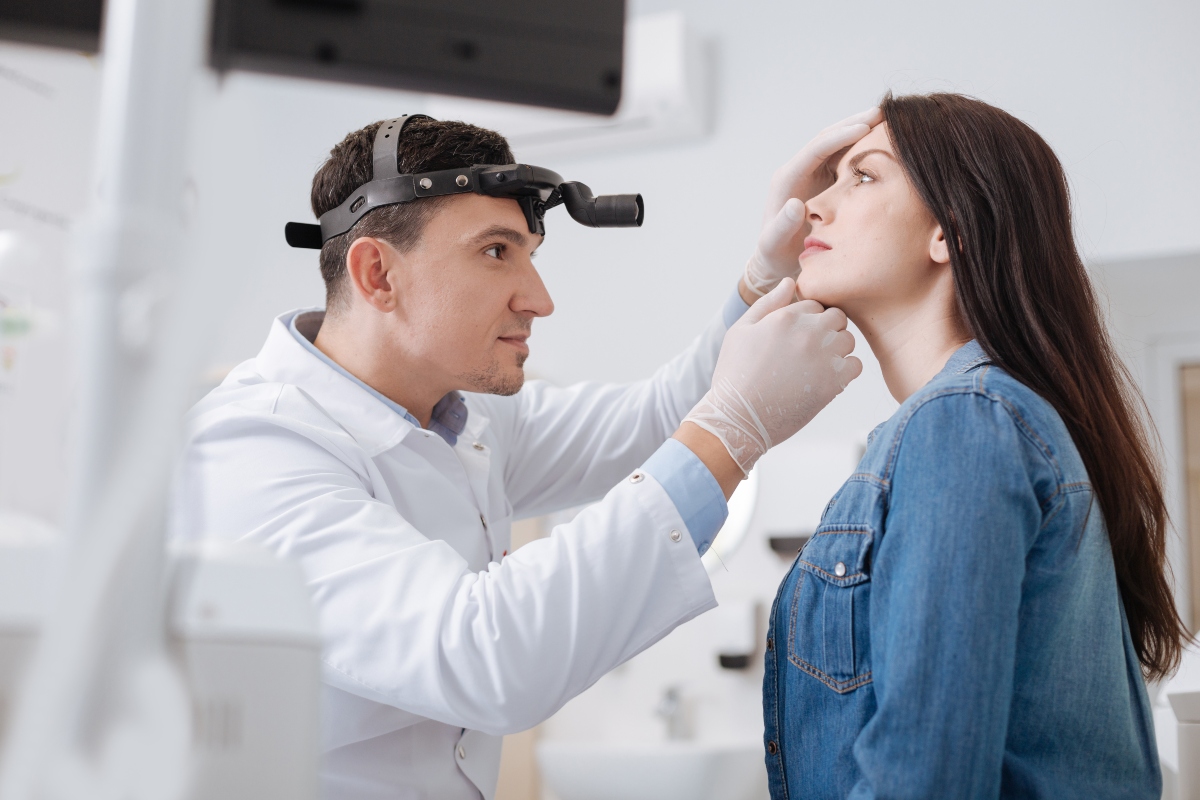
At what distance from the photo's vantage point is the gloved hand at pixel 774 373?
Answer: 1.18m

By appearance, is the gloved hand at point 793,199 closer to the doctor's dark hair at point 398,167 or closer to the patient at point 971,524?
the patient at point 971,524

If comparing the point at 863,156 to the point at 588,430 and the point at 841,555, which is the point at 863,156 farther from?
the point at 588,430

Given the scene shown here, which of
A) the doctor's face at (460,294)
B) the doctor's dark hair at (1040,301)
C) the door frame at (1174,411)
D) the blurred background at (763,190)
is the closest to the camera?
the doctor's dark hair at (1040,301)

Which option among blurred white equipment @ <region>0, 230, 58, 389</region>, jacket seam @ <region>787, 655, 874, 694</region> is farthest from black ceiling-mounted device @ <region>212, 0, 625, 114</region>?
jacket seam @ <region>787, 655, 874, 694</region>

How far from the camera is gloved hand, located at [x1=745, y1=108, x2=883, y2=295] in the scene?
1.32 m

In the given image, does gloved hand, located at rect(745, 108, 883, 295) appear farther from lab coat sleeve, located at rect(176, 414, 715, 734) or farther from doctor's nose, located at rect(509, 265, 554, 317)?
lab coat sleeve, located at rect(176, 414, 715, 734)

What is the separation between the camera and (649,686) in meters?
2.83

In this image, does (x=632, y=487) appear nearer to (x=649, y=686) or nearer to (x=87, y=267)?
(x=87, y=267)

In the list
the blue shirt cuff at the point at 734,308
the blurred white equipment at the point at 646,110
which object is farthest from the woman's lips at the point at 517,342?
the blurred white equipment at the point at 646,110

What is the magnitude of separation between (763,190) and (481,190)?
1662mm

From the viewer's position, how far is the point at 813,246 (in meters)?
1.30

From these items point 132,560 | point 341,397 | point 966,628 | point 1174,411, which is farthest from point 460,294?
point 1174,411

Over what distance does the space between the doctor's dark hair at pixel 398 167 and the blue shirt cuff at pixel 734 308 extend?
0.40 meters

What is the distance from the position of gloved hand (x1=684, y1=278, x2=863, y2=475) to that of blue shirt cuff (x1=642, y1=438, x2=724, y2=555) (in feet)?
0.25
